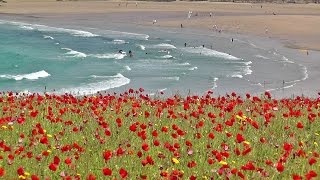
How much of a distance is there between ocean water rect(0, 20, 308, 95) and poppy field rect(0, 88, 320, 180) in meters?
18.4

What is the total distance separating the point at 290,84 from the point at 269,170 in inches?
1429

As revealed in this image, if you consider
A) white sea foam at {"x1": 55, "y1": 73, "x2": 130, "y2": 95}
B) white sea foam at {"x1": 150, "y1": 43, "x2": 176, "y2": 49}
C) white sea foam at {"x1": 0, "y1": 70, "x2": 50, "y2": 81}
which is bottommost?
white sea foam at {"x1": 150, "y1": 43, "x2": 176, "y2": 49}

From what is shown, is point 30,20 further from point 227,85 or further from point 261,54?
point 227,85

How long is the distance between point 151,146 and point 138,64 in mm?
44658

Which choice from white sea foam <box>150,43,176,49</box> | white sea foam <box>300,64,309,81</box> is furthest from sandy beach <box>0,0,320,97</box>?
white sea foam <box>150,43,176,49</box>

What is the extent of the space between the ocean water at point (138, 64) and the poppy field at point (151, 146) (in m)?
18.4

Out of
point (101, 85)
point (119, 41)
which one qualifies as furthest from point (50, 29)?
point (101, 85)

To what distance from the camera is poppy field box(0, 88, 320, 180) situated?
19.9 ft

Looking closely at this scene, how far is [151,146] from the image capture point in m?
7.66

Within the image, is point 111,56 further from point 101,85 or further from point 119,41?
point 101,85

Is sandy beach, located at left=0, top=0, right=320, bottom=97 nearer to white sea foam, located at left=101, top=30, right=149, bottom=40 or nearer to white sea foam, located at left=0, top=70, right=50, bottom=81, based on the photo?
white sea foam, located at left=101, top=30, right=149, bottom=40

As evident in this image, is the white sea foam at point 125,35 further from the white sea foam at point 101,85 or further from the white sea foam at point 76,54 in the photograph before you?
the white sea foam at point 101,85

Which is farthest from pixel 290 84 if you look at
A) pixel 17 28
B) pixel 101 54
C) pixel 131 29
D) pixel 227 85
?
pixel 17 28

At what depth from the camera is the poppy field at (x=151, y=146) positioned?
239 inches
